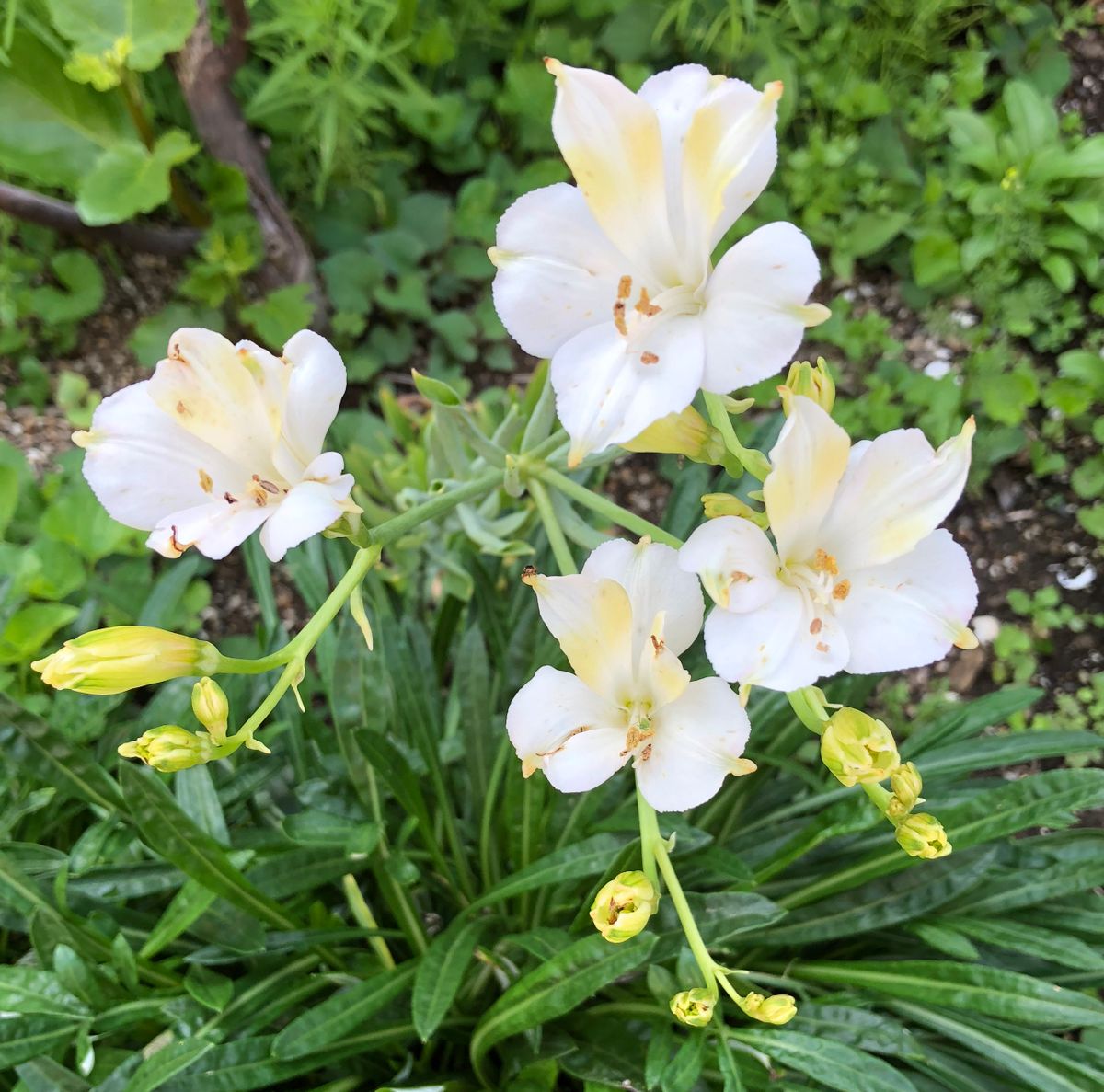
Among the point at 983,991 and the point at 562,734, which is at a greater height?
the point at 562,734

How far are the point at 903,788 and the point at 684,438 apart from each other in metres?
0.33

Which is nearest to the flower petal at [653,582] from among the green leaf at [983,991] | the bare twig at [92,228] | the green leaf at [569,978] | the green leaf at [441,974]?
the green leaf at [569,978]

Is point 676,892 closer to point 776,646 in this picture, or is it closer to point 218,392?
point 776,646

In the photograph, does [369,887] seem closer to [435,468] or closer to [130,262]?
[435,468]

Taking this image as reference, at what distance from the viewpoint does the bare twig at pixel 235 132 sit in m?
1.68

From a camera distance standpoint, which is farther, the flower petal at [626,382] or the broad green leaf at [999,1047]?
the broad green leaf at [999,1047]

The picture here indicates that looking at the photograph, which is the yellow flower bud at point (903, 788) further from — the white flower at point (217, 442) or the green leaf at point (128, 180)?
the green leaf at point (128, 180)

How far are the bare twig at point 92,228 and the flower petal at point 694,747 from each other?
1.54 meters

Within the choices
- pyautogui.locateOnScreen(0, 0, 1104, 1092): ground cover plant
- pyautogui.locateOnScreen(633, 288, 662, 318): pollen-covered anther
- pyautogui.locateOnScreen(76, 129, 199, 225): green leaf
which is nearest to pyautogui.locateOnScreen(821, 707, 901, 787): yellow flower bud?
pyautogui.locateOnScreen(0, 0, 1104, 1092): ground cover plant

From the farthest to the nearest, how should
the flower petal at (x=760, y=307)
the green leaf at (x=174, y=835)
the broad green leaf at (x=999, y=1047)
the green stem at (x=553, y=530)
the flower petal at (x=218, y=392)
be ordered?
the broad green leaf at (x=999, y=1047) < the green leaf at (x=174, y=835) < the green stem at (x=553, y=530) < the flower petal at (x=218, y=392) < the flower petal at (x=760, y=307)

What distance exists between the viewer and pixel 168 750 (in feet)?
2.47

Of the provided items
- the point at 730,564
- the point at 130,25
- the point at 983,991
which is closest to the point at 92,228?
the point at 130,25

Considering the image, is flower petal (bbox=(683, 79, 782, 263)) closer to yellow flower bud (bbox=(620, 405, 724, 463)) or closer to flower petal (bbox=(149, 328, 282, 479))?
yellow flower bud (bbox=(620, 405, 724, 463))

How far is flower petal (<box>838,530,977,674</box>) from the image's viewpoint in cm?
69
